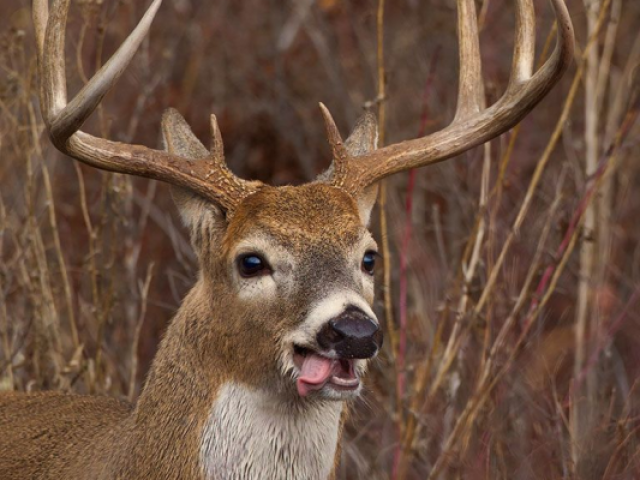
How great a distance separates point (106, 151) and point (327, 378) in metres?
1.22

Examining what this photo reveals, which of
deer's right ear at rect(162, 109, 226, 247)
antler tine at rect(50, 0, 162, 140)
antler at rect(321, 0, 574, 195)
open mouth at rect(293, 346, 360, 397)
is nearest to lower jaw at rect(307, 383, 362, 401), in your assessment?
open mouth at rect(293, 346, 360, 397)

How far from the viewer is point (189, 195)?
4.89m

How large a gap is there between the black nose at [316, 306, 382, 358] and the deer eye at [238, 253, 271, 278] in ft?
1.59

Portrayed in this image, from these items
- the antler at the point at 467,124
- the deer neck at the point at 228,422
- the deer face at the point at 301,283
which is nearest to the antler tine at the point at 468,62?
the antler at the point at 467,124

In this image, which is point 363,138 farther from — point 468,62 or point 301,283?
point 301,283

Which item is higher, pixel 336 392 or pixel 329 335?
pixel 329 335

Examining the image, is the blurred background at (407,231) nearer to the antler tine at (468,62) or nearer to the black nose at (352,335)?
the black nose at (352,335)

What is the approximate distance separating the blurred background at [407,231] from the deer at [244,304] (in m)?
0.49

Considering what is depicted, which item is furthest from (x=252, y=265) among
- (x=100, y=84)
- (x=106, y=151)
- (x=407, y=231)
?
(x=407, y=231)

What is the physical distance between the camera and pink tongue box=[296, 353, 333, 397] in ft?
14.1

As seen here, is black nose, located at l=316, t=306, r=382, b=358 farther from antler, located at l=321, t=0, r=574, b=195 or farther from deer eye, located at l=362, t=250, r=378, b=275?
antler, located at l=321, t=0, r=574, b=195

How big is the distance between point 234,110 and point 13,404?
18.8 ft

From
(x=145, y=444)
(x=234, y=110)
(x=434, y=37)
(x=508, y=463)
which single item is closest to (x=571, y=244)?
(x=508, y=463)

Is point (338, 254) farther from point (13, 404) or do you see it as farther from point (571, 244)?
point (571, 244)
